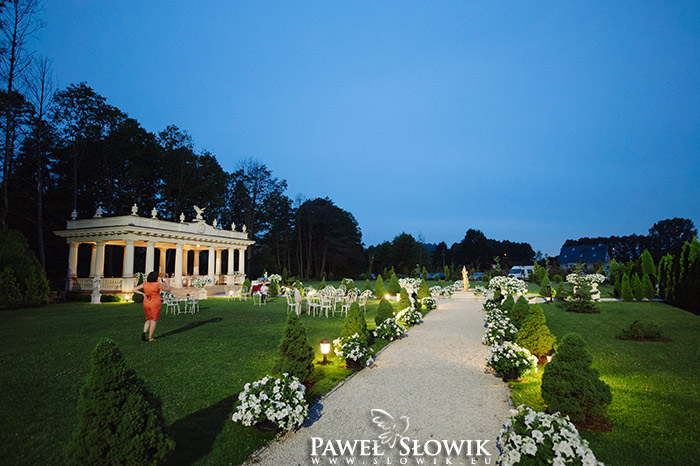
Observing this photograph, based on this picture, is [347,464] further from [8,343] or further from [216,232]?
[216,232]

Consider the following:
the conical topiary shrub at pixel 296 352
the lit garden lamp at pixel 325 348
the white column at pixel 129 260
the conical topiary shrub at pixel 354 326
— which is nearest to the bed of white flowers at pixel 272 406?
the conical topiary shrub at pixel 296 352

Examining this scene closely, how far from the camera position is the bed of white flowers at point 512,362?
6062 millimetres

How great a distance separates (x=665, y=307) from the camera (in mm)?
16453

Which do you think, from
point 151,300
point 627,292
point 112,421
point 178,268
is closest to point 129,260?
point 178,268

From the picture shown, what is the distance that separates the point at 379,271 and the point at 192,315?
158 feet

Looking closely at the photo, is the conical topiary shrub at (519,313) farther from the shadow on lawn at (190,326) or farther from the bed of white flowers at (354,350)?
the shadow on lawn at (190,326)

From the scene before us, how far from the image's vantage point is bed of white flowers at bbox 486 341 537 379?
6.06 meters

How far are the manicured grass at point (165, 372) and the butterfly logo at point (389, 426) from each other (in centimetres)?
124

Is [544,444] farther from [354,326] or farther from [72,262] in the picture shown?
[72,262]

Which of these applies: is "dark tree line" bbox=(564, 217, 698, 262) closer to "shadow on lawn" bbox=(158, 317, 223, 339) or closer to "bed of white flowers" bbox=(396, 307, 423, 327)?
"bed of white flowers" bbox=(396, 307, 423, 327)

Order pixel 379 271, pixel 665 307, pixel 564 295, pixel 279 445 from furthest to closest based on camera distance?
pixel 379 271 → pixel 564 295 → pixel 665 307 → pixel 279 445

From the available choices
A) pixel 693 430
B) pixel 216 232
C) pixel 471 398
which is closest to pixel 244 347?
pixel 471 398

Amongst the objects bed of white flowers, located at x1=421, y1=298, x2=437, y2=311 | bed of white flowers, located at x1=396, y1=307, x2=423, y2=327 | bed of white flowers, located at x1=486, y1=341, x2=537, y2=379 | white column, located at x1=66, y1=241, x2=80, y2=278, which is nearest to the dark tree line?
bed of white flowers, located at x1=421, y1=298, x2=437, y2=311

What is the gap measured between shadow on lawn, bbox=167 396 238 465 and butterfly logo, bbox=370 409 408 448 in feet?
6.22
